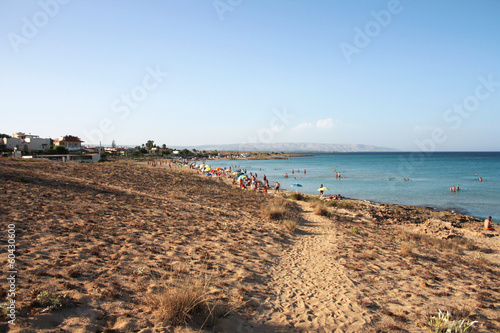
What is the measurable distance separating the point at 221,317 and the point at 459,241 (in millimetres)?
11796

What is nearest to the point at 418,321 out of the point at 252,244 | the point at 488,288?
the point at 488,288

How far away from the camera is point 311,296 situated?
5613 mm

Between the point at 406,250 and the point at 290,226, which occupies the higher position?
the point at 290,226

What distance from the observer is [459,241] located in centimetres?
1141

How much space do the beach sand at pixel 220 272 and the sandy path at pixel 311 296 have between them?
0.03 metres

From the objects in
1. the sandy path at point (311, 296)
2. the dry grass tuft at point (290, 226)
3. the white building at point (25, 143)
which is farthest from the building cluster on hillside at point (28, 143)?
the sandy path at point (311, 296)

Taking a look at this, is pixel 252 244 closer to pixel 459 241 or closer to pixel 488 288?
pixel 488 288

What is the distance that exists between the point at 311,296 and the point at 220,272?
2.04m

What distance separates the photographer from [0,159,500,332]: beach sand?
13.5 ft

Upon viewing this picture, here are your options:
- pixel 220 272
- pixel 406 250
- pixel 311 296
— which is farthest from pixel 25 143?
pixel 406 250

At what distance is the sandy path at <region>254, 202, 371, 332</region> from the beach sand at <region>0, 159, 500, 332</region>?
0.09 feet

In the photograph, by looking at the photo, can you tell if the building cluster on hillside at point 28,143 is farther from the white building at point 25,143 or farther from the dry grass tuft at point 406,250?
the dry grass tuft at point 406,250

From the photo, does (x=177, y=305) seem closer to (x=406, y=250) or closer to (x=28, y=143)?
(x=406, y=250)

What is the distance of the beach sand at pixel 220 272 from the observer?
13.5ft
